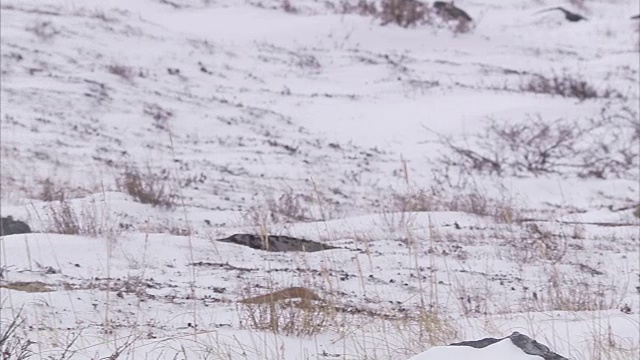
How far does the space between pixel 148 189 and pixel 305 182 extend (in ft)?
7.67

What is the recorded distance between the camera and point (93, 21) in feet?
52.9

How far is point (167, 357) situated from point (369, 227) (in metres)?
4.15

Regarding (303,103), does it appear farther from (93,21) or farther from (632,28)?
(632,28)

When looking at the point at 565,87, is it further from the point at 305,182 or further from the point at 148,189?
the point at 148,189

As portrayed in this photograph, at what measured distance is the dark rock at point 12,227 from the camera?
608 cm

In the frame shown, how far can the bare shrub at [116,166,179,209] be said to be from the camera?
7.86 meters

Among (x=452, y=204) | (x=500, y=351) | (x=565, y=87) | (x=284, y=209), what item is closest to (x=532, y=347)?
(x=500, y=351)

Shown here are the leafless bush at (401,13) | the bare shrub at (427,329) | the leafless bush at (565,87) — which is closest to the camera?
the bare shrub at (427,329)

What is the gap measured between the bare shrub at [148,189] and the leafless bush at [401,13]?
10.7 metres

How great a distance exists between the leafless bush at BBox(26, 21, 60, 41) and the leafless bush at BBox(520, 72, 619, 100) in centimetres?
744

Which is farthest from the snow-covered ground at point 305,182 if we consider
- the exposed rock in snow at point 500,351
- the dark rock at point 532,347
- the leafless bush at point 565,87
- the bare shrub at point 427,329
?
the dark rock at point 532,347

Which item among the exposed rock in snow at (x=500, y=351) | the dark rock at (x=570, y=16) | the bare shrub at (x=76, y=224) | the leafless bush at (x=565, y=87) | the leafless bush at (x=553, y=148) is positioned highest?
the exposed rock in snow at (x=500, y=351)

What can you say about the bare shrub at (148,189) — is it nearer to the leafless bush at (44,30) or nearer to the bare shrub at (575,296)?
the bare shrub at (575,296)

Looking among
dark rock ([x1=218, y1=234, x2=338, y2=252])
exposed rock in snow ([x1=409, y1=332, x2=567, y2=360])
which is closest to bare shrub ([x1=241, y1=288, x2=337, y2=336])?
exposed rock in snow ([x1=409, y1=332, x2=567, y2=360])
